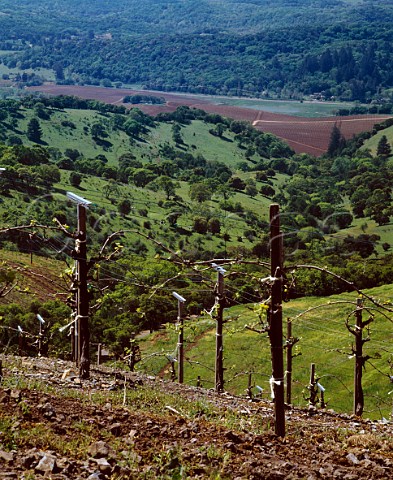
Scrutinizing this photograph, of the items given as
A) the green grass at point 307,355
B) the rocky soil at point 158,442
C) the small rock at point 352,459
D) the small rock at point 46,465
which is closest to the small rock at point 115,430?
the rocky soil at point 158,442

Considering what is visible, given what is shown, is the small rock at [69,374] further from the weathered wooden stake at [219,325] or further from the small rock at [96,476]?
the small rock at [96,476]

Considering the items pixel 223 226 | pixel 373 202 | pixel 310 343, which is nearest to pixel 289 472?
pixel 310 343

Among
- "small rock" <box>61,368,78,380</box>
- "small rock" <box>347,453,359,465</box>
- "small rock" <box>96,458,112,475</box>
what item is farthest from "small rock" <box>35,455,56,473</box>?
"small rock" <box>61,368,78,380</box>

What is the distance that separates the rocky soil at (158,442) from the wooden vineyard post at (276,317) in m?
0.38

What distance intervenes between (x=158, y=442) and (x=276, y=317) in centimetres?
214

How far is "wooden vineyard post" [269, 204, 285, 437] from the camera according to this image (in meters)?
10.2

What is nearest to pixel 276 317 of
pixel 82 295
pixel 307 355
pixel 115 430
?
pixel 115 430

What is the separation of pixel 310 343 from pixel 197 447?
126ft

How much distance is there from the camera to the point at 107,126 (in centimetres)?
17025

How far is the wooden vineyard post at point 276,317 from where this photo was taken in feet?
33.6

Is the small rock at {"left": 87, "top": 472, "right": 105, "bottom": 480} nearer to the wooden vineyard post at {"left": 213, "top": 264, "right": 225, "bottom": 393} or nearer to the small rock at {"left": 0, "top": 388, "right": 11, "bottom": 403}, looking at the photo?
the small rock at {"left": 0, "top": 388, "right": 11, "bottom": 403}

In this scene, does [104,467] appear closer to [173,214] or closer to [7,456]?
[7,456]

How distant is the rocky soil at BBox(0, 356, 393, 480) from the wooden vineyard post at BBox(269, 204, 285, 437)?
15.0 inches

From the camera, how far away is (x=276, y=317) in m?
10.5
